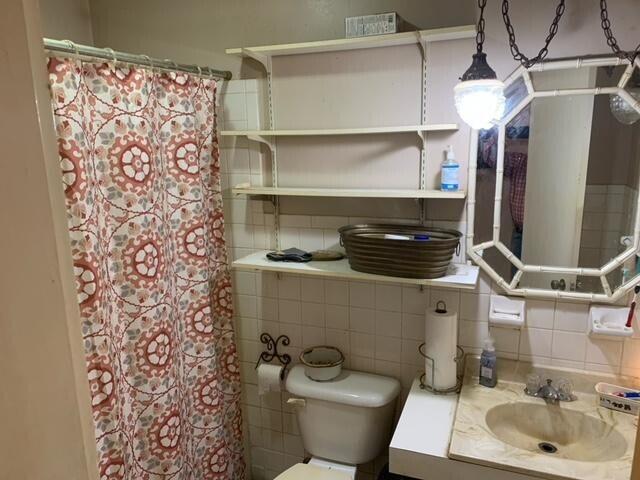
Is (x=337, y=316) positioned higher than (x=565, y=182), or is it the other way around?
(x=565, y=182)

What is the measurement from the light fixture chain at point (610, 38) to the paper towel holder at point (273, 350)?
1593 mm

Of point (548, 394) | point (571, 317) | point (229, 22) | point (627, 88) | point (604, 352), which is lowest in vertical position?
point (548, 394)

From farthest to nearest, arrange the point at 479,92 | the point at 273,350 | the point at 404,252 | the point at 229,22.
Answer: the point at 273,350 → the point at 229,22 → the point at 404,252 → the point at 479,92

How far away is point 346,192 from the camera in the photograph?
65.9 inches

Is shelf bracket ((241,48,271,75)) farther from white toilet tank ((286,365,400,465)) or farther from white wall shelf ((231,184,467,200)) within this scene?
white toilet tank ((286,365,400,465))

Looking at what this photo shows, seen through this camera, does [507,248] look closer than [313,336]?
Yes

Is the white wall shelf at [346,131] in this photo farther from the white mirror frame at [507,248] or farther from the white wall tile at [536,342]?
the white wall tile at [536,342]

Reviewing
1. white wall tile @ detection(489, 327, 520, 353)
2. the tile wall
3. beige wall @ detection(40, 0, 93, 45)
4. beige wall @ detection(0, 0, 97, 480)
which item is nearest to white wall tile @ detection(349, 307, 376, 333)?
the tile wall

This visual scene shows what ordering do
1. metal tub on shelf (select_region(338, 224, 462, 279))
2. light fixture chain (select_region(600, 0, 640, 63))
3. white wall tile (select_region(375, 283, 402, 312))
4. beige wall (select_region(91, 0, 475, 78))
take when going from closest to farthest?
light fixture chain (select_region(600, 0, 640, 63))
metal tub on shelf (select_region(338, 224, 462, 279))
beige wall (select_region(91, 0, 475, 78))
white wall tile (select_region(375, 283, 402, 312))

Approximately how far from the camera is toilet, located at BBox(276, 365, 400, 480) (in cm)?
178

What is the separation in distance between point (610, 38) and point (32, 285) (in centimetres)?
163

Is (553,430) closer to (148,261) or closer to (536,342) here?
(536,342)

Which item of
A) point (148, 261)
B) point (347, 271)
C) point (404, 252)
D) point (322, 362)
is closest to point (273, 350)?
point (322, 362)

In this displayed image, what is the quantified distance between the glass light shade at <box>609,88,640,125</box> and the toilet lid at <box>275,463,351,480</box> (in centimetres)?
158
